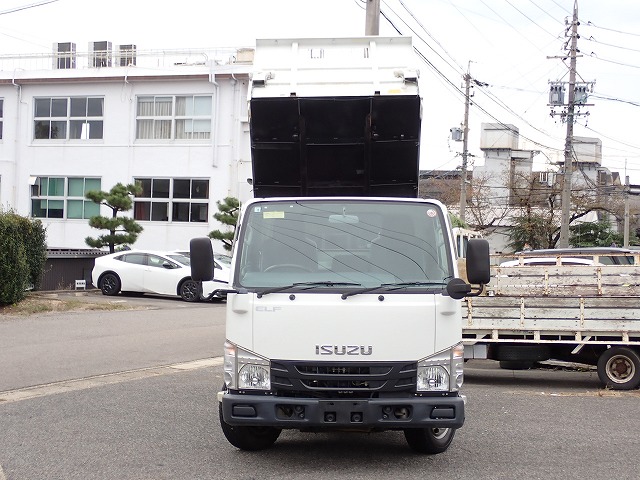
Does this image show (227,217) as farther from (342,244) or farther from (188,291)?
(342,244)

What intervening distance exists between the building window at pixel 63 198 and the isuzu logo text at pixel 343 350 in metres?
31.8

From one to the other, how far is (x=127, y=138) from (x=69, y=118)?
2.87m

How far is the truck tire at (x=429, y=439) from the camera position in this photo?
7.57 m

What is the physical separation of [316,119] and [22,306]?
12593mm

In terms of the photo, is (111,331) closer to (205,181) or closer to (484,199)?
(205,181)

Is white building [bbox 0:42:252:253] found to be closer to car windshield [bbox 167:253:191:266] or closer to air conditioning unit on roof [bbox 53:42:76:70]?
air conditioning unit on roof [bbox 53:42:76:70]

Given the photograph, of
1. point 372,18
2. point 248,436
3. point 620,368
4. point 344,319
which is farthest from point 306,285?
point 372,18

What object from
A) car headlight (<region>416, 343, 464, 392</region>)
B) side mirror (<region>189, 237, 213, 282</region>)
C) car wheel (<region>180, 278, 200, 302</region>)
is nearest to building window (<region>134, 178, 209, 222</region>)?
car wheel (<region>180, 278, 200, 302</region>)

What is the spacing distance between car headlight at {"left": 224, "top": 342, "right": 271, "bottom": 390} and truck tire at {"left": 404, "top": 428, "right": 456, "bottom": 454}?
1.38 metres

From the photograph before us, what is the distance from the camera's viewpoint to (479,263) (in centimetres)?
717

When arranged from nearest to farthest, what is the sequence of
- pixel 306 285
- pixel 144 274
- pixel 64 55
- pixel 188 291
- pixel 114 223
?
pixel 306 285, pixel 188 291, pixel 144 274, pixel 114 223, pixel 64 55

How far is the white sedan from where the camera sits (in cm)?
2552

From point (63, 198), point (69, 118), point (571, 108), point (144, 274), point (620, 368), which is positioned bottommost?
point (144, 274)

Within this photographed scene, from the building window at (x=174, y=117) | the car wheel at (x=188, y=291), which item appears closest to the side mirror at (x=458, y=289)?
the car wheel at (x=188, y=291)
